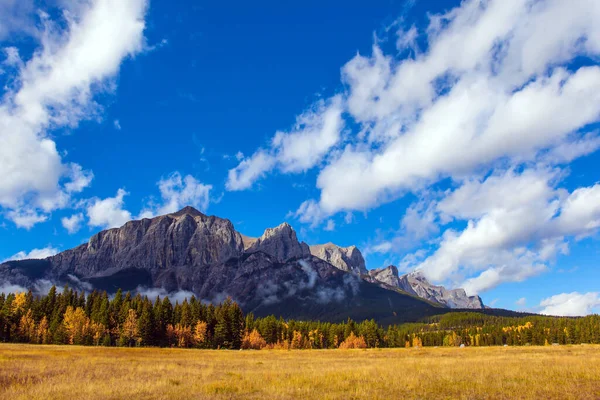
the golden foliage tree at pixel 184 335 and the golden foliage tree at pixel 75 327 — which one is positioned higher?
the golden foliage tree at pixel 75 327

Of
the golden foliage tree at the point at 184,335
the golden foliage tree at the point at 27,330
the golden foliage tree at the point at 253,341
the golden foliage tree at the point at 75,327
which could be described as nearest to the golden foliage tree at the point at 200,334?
the golden foliage tree at the point at 184,335

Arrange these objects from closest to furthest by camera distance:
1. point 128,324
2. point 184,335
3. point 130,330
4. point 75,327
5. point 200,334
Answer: point 75,327
point 130,330
point 128,324
point 184,335
point 200,334

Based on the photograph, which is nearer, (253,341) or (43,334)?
(43,334)

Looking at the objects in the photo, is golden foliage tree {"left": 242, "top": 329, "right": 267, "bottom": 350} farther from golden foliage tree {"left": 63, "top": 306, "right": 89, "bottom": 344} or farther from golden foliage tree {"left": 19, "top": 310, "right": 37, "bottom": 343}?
golden foliage tree {"left": 19, "top": 310, "right": 37, "bottom": 343}

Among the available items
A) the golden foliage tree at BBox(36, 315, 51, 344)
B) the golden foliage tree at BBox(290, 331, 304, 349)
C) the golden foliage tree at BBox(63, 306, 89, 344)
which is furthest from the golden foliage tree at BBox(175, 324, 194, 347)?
the golden foliage tree at BBox(290, 331, 304, 349)

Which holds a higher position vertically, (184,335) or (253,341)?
(184,335)

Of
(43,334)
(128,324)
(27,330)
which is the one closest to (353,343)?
(128,324)

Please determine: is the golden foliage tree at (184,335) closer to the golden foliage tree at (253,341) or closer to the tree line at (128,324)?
the tree line at (128,324)

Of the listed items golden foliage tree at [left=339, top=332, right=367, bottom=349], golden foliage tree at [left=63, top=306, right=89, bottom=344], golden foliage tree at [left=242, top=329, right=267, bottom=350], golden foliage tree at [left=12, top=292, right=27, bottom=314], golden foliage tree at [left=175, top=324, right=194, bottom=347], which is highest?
golden foliage tree at [left=12, top=292, right=27, bottom=314]

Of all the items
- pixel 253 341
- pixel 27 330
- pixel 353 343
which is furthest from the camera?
pixel 353 343

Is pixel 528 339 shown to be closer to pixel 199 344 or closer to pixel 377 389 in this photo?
pixel 199 344

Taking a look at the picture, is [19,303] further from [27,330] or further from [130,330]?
[130,330]

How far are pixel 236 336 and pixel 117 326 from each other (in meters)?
31.4

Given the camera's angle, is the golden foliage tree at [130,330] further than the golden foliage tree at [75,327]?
Yes
